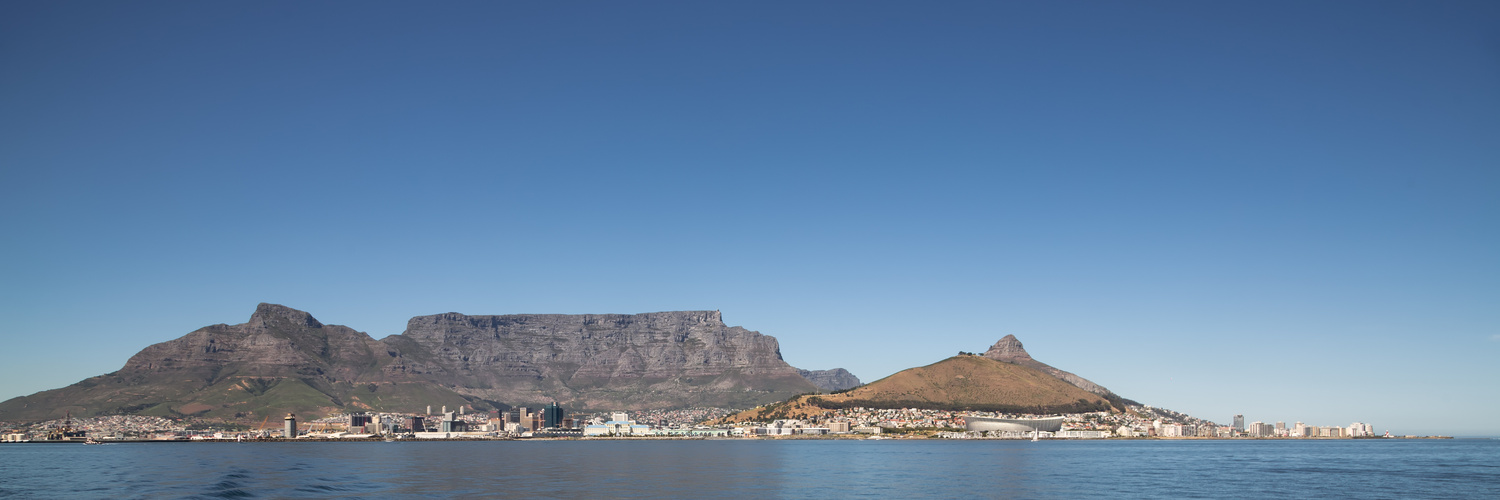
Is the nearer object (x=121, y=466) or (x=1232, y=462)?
(x=121, y=466)

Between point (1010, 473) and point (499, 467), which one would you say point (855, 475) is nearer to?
point (1010, 473)

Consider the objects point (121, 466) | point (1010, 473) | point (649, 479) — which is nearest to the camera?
point (649, 479)

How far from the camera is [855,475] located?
371ft

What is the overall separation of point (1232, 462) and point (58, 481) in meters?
155

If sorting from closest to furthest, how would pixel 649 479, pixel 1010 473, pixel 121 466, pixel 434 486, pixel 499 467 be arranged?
pixel 434 486 < pixel 649 479 < pixel 1010 473 < pixel 499 467 < pixel 121 466

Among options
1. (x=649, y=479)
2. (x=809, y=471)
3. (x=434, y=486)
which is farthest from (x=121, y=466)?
(x=809, y=471)

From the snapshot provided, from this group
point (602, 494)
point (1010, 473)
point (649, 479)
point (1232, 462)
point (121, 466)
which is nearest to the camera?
point (602, 494)

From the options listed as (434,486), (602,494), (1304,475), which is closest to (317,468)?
(434,486)

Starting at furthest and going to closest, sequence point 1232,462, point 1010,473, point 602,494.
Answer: point 1232,462, point 1010,473, point 602,494

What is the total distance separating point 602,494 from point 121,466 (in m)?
94.2

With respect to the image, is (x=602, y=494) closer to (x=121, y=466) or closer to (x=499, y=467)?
(x=499, y=467)

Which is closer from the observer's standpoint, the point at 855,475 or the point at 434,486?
the point at 434,486

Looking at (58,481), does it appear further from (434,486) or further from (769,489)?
(769,489)

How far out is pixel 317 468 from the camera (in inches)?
5271
